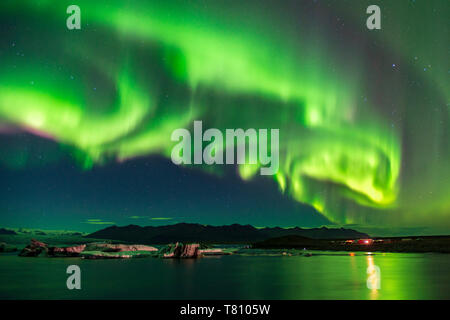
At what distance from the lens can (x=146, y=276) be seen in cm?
3778

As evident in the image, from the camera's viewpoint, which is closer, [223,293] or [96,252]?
[223,293]

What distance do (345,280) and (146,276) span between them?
1667 centimetres

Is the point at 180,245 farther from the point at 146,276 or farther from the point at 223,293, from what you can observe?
the point at 223,293
